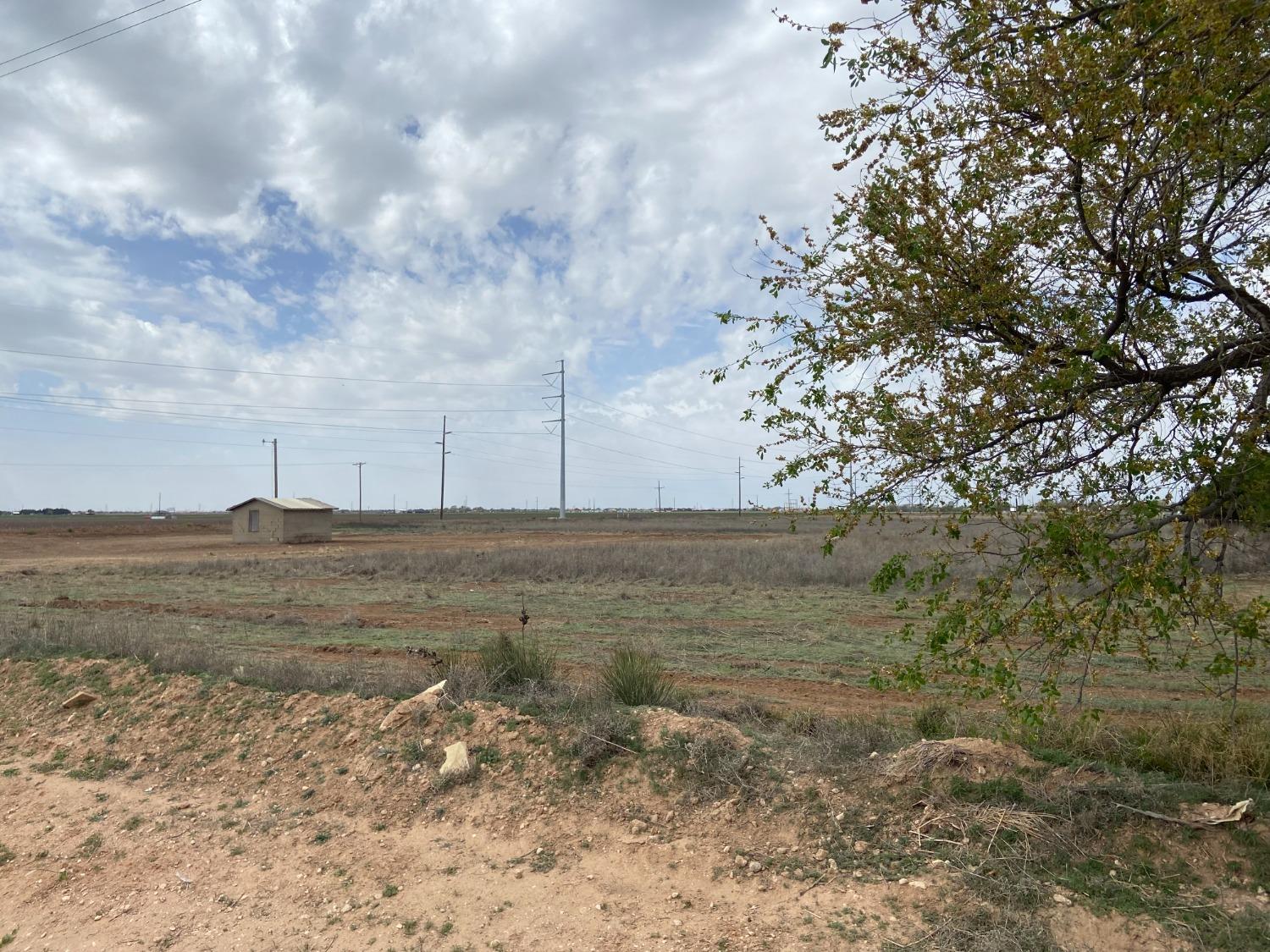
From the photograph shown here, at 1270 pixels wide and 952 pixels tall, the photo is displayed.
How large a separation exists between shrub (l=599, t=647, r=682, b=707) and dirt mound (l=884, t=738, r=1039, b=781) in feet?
7.56

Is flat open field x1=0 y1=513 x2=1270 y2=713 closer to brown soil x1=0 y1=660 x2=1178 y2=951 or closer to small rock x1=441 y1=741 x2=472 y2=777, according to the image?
brown soil x1=0 y1=660 x2=1178 y2=951

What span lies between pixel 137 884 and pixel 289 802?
1225mm

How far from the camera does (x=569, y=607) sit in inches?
754

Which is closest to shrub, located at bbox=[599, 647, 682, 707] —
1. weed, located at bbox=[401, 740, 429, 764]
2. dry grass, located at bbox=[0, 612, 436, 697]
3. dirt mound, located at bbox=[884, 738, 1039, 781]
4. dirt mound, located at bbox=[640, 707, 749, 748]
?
dirt mound, located at bbox=[640, 707, 749, 748]

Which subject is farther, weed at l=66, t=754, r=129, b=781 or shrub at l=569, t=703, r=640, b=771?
weed at l=66, t=754, r=129, b=781

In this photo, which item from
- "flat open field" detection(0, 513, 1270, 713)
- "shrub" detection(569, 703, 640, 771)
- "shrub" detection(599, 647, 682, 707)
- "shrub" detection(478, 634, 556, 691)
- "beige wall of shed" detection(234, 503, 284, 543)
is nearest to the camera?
"shrub" detection(569, 703, 640, 771)

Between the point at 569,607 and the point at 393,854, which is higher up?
the point at 569,607

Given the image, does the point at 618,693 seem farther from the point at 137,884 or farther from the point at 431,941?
the point at 137,884

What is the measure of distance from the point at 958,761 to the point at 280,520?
4645 centimetres

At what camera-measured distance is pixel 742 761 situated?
5.96m

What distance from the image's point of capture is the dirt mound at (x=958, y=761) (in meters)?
5.55

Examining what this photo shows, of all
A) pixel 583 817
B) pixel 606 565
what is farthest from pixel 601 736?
pixel 606 565

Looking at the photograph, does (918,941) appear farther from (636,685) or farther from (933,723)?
(636,685)

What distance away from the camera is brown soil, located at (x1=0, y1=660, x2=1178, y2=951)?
15.1 ft
